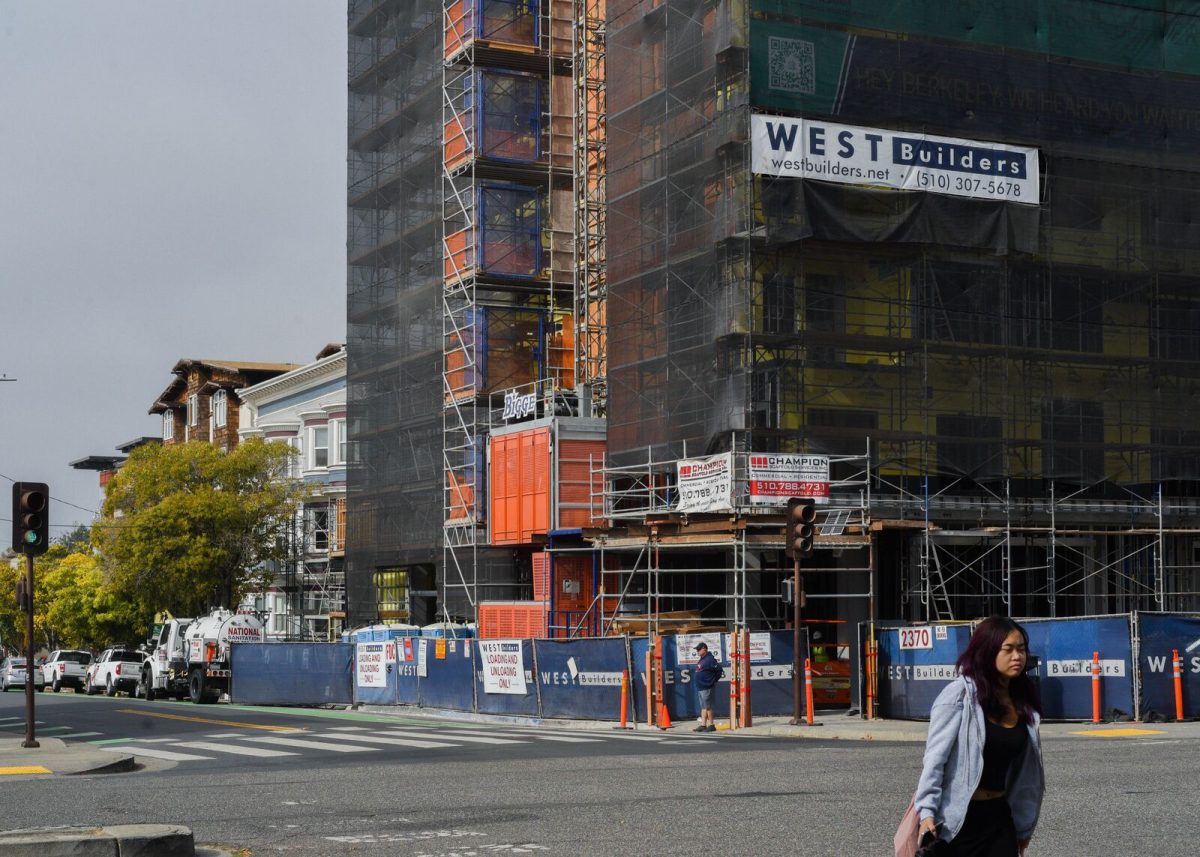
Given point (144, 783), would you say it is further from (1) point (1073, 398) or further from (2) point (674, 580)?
(1) point (1073, 398)

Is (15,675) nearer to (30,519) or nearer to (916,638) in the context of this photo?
(30,519)

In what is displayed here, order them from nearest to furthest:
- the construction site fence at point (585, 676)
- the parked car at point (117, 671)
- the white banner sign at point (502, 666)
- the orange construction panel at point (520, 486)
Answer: the construction site fence at point (585, 676), the white banner sign at point (502, 666), the orange construction panel at point (520, 486), the parked car at point (117, 671)

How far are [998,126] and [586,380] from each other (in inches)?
507

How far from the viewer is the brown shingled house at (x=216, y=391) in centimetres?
7795

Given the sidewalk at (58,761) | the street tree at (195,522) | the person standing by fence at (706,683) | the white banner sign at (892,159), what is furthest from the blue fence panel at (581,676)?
the street tree at (195,522)

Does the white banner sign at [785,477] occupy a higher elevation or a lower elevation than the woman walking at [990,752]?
higher

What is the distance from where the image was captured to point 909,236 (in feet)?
111

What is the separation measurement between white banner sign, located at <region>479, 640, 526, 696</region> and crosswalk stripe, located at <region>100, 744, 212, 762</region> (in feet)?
29.0

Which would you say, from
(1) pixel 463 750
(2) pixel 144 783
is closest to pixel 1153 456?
(1) pixel 463 750

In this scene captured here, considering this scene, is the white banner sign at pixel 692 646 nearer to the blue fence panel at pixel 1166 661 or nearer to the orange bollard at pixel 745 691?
the orange bollard at pixel 745 691

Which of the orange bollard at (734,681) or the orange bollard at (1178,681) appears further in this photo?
the orange bollard at (734,681)

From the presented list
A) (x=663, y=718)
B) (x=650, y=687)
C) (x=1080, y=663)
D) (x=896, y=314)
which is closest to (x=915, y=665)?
(x=1080, y=663)

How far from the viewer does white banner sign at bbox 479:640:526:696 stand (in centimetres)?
3219

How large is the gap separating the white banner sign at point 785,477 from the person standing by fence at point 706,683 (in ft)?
17.6
